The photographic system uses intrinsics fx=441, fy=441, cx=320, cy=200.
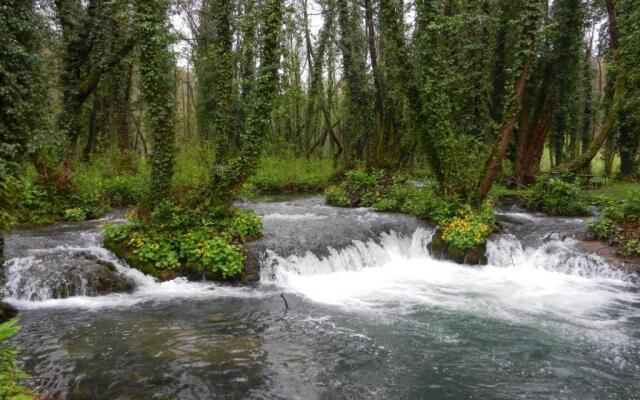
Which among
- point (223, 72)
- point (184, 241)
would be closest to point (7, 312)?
point (184, 241)

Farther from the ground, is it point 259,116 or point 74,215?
point 259,116

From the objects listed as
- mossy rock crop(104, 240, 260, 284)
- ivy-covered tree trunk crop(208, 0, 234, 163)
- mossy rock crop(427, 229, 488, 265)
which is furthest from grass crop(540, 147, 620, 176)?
mossy rock crop(104, 240, 260, 284)

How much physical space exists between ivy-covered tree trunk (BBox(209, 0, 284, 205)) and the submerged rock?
3.13 meters

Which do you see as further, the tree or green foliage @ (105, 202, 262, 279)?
green foliage @ (105, 202, 262, 279)

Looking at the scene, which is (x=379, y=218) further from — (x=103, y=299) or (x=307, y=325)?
(x=103, y=299)

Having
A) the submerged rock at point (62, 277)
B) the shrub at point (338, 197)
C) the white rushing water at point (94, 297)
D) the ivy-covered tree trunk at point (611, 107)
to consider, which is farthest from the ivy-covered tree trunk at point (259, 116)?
the ivy-covered tree trunk at point (611, 107)

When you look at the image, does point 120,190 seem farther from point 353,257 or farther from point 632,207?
point 632,207

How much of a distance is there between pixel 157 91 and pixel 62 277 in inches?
186

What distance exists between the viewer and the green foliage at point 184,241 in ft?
35.7

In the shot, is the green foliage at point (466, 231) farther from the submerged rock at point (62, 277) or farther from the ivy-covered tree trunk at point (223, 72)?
the submerged rock at point (62, 277)

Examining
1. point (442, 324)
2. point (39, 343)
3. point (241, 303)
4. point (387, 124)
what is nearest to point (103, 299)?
point (39, 343)

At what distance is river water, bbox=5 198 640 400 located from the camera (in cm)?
616

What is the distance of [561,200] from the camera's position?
1622 cm

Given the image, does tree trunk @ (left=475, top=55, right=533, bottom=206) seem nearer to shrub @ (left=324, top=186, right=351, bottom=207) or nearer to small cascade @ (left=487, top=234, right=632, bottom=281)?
small cascade @ (left=487, top=234, right=632, bottom=281)
